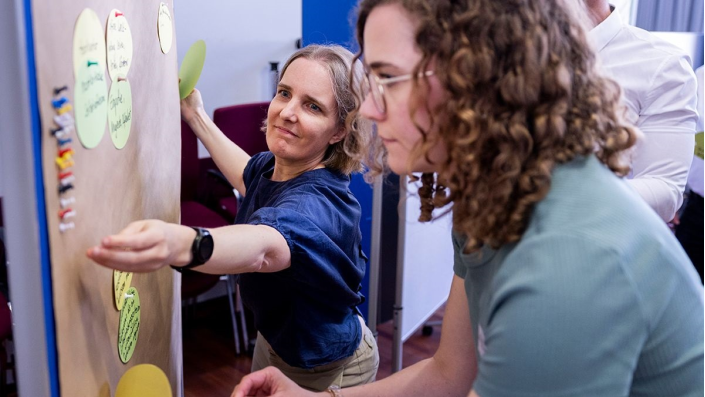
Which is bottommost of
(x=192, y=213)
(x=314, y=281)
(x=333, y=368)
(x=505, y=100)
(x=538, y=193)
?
(x=192, y=213)

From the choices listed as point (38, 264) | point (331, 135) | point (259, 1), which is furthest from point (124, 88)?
point (259, 1)

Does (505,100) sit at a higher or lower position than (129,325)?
higher

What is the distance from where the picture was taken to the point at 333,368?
1.52 m

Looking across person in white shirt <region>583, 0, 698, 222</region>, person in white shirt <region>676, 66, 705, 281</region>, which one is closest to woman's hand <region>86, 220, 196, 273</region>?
person in white shirt <region>583, 0, 698, 222</region>

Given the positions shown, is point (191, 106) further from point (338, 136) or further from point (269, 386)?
point (269, 386)

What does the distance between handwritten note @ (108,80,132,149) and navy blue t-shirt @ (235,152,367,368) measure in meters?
0.31

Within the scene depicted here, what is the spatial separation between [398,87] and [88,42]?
403 mm

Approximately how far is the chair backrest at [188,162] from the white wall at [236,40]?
41cm

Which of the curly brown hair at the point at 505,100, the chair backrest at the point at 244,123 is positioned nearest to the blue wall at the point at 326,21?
the chair backrest at the point at 244,123

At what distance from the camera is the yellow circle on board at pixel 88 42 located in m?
0.83

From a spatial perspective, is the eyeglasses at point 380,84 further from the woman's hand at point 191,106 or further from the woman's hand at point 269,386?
the woman's hand at point 191,106

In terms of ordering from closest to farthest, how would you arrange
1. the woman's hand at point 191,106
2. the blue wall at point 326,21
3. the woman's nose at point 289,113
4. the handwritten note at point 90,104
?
1. the handwritten note at point 90,104
2. the woman's nose at point 289,113
3. the woman's hand at point 191,106
4. the blue wall at point 326,21

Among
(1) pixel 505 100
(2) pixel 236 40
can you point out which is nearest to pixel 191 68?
(1) pixel 505 100

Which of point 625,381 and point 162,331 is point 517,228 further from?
point 162,331
